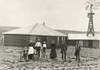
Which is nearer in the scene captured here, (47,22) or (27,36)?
(27,36)

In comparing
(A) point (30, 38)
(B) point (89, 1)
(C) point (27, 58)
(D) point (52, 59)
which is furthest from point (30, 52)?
(B) point (89, 1)

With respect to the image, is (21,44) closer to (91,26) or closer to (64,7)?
(64,7)

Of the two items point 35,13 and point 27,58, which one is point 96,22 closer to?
point 35,13

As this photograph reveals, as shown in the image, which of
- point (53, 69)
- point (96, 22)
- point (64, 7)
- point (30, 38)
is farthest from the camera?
point (96, 22)

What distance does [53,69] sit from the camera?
1326 cm

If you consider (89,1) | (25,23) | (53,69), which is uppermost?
(89,1)

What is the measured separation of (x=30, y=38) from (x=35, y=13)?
33.2 feet

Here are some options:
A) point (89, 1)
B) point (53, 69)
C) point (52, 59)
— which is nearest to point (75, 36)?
point (89, 1)

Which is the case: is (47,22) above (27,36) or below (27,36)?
above

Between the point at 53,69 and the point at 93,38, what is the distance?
97.2 feet

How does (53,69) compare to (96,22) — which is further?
(96,22)

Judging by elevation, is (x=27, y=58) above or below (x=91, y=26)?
below

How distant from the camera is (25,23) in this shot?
43156 mm

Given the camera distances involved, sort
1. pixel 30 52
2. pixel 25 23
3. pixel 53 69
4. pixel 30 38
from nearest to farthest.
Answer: pixel 53 69, pixel 30 52, pixel 30 38, pixel 25 23
